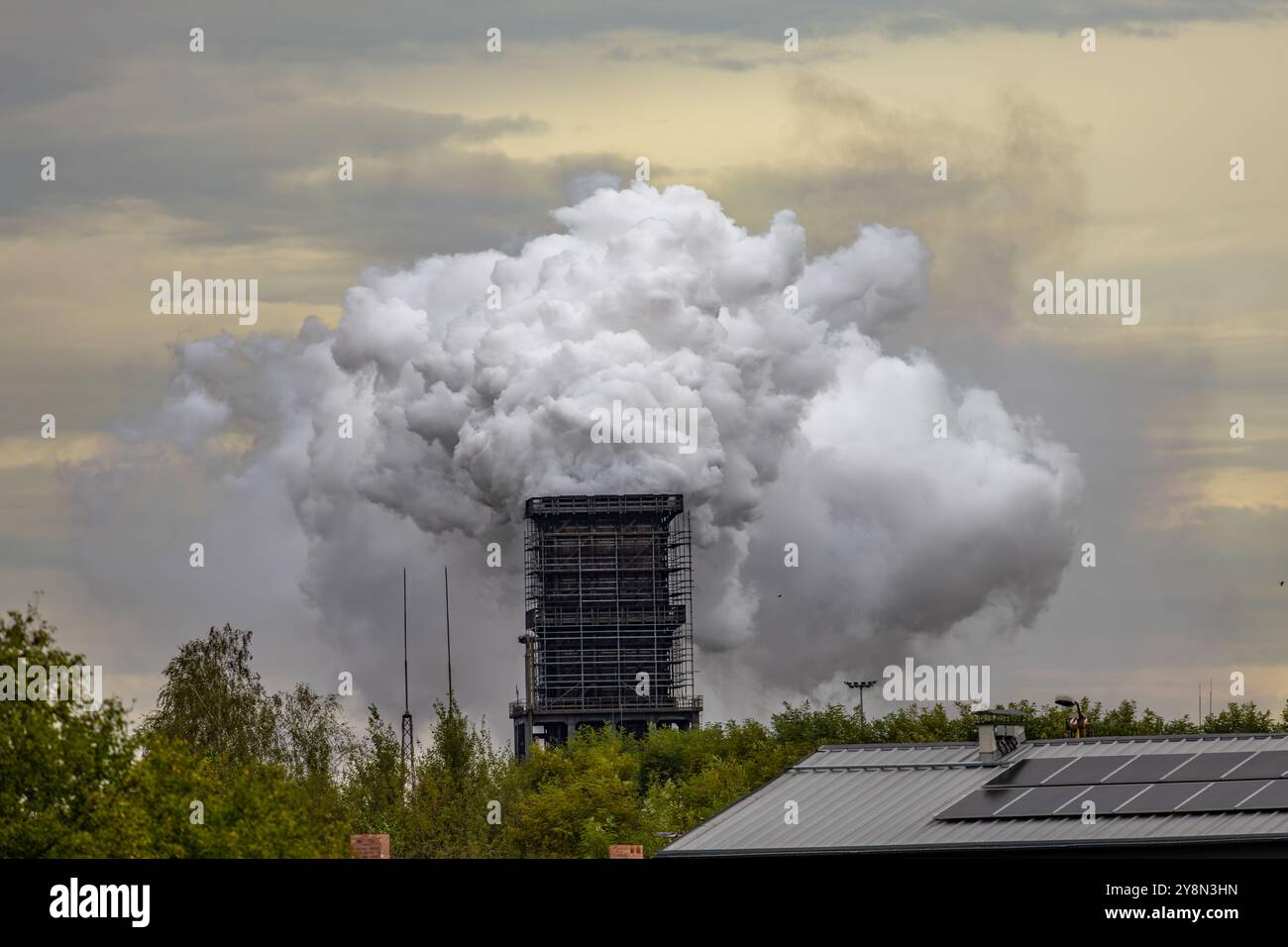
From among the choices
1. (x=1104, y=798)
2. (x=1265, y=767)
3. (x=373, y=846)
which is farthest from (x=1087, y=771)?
(x=373, y=846)

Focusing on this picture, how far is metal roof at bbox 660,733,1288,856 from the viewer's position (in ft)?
161

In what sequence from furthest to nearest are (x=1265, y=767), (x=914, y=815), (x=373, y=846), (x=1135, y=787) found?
(x=373, y=846)
(x=914, y=815)
(x=1135, y=787)
(x=1265, y=767)

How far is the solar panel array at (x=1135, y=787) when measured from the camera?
4972cm

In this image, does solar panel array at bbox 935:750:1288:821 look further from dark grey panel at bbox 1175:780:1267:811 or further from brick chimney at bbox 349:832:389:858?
brick chimney at bbox 349:832:389:858

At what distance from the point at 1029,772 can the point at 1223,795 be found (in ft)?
21.6

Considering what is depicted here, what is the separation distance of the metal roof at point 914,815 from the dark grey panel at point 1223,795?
1.14 ft

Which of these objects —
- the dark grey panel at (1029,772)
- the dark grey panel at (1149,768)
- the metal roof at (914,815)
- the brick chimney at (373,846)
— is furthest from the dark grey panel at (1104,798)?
the brick chimney at (373,846)

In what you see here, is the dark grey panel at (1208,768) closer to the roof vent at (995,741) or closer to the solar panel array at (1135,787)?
the solar panel array at (1135,787)

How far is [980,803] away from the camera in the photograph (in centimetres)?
5309

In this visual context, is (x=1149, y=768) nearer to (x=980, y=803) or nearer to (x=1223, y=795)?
(x=1223, y=795)

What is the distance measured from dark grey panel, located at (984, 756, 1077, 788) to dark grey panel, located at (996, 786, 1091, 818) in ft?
3.20

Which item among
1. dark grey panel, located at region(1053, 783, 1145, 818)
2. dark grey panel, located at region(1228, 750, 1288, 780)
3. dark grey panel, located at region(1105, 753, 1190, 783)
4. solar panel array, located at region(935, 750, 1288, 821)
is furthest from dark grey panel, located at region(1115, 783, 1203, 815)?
dark grey panel, located at region(1228, 750, 1288, 780)

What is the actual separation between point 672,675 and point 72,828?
397 feet
